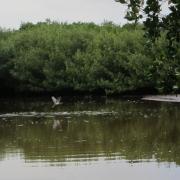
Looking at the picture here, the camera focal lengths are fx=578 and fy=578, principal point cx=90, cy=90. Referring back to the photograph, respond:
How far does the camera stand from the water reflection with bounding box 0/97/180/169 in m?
20.1

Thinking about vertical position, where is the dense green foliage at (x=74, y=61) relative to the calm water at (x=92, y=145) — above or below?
above

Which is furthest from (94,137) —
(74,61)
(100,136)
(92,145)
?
(74,61)

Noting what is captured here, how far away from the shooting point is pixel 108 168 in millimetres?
17547

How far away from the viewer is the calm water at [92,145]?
17281 millimetres

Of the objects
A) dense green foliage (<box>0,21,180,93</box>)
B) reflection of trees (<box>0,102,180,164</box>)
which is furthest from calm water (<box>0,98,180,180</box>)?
dense green foliage (<box>0,21,180,93</box>)

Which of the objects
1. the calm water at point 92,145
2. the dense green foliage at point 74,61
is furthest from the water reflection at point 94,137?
the dense green foliage at point 74,61

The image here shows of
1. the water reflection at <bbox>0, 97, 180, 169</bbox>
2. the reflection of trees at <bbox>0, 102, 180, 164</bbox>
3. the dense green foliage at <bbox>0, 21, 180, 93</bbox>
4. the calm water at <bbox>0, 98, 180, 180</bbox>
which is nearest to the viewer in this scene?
the calm water at <bbox>0, 98, 180, 180</bbox>

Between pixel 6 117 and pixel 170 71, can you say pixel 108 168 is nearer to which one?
pixel 170 71

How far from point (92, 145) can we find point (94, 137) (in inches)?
94.9

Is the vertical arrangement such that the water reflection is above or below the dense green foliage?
below

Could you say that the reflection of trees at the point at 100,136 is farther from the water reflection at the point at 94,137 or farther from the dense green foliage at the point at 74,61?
the dense green foliage at the point at 74,61

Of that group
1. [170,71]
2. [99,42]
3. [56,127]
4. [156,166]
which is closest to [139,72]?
[99,42]

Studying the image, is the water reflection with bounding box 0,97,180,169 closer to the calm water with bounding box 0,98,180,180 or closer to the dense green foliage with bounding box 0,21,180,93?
the calm water with bounding box 0,98,180,180

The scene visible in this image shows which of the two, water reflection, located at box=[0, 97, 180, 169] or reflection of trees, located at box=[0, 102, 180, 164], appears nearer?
water reflection, located at box=[0, 97, 180, 169]
